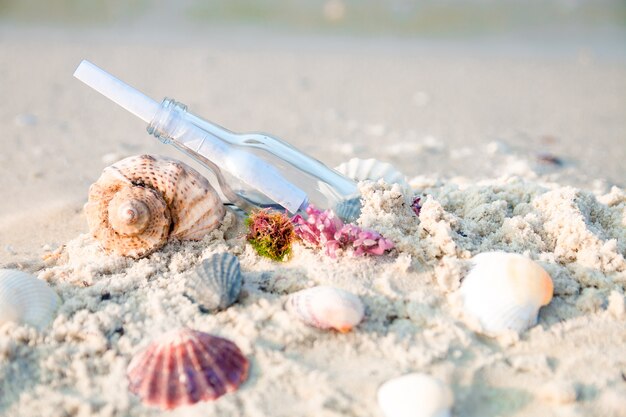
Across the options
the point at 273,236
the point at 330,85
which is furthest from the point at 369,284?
the point at 330,85

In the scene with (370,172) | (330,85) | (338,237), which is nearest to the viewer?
(338,237)

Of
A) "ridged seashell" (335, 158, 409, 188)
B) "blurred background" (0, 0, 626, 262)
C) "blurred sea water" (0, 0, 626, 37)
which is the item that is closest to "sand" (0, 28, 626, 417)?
"blurred background" (0, 0, 626, 262)

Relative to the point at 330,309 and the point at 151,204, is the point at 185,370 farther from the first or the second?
the point at 151,204

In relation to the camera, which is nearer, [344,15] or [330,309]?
[330,309]

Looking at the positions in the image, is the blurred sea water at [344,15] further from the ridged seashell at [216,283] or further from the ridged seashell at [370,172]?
the ridged seashell at [216,283]

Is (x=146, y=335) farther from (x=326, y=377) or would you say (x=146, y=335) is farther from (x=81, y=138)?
(x=81, y=138)

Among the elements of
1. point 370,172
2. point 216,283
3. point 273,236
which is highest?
point 370,172
